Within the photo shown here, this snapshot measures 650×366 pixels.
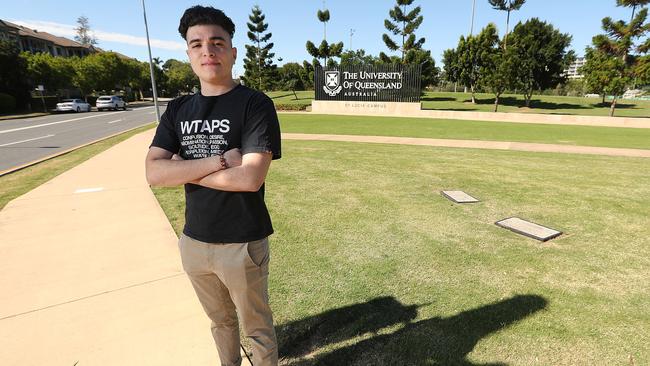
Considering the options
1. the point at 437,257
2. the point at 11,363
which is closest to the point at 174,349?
the point at 11,363

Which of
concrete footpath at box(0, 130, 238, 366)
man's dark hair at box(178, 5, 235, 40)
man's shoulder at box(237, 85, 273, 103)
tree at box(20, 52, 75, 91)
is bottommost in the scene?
concrete footpath at box(0, 130, 238, 366)

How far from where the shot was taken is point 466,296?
293 centimetres

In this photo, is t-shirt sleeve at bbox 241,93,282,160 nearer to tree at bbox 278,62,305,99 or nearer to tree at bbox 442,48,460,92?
tree at bbox 442,48,460,92

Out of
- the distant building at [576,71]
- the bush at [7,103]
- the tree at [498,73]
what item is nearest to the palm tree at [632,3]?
the distant building at [576,71]

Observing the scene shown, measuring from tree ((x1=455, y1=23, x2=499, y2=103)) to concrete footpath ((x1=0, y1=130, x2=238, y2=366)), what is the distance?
115 ft

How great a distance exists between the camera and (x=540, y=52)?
34156 millimetres

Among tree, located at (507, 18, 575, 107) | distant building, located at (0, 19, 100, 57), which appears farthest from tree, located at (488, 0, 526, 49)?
distant building, located at (0, 19, 100, 57)

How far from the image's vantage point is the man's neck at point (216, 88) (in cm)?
181

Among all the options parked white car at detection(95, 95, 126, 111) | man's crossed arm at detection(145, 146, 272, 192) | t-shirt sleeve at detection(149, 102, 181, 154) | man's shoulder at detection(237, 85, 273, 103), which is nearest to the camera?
man's crossed arm at detection(145, 146, 272, 192)

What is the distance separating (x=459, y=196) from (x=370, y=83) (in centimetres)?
2240

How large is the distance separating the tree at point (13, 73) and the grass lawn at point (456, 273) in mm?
39362

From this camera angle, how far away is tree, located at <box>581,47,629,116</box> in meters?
23.2

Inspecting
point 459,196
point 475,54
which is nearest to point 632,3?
point 475,54

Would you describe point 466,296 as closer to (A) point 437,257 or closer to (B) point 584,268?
(A) point 437,257
